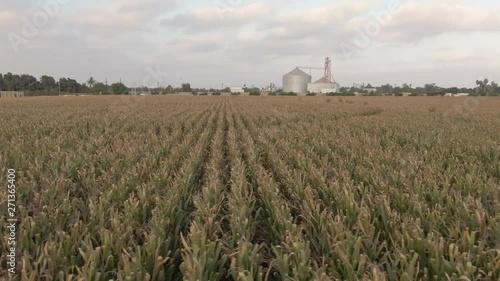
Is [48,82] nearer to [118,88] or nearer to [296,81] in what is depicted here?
[118,88]

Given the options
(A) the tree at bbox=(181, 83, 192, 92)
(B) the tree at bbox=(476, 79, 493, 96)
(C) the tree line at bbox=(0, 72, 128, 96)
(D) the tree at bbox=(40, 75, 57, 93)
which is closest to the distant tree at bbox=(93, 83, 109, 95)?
(C) the tree line at bbox=(0, 72, 128, 96)

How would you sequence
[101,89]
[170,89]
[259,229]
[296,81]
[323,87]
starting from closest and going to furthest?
[259,229] → [101,89] → [323,87] → [296,81] → [170,89]

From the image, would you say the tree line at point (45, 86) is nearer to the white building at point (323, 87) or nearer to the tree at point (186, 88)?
the tree at point (186, 88)

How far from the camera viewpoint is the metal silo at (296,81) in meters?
142

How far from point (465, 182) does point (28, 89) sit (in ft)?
438

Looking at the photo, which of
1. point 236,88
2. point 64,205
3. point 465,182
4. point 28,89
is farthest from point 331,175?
point 236,88

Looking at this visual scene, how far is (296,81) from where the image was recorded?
143500 mm

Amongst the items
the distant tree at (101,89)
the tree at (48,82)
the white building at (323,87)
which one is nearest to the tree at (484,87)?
the white building at (323,87)

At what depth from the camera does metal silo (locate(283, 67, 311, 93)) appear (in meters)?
142

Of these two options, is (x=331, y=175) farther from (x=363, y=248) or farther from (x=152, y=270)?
(x=152, y=270)

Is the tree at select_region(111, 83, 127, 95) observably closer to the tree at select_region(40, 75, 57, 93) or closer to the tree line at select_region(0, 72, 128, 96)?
the tree line at select_region(0, 72, 128, 96)

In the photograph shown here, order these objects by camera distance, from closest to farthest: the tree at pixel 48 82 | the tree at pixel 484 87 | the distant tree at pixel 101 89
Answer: the tree at pixel 484 87, the tree at pixel 48 82, the distant tree at pixel 101 89

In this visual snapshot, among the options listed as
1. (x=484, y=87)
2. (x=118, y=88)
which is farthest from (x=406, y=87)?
(x=118, y=88)

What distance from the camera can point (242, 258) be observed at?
2.54m
